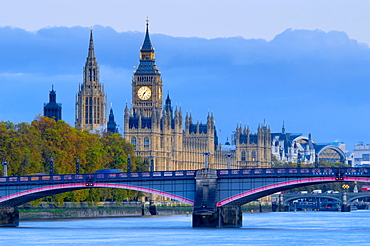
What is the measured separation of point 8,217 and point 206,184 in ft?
74.2

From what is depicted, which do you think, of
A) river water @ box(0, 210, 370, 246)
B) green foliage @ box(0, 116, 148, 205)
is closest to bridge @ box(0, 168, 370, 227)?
river water @ box(0, 210, 370, 246)

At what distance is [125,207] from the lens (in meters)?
194

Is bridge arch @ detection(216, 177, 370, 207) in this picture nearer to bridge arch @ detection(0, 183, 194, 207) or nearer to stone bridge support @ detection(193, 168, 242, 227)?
stone bridge support @ detection(193, 168, 242, 227)

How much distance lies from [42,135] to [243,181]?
5308 centimetres

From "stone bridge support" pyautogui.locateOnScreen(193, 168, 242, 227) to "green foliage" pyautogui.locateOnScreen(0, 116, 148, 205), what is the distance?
37.0 m

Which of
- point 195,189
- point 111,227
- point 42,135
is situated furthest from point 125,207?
point 195,189

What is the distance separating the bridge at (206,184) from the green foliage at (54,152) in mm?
25394

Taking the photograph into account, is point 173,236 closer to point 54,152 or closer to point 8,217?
point 8,217

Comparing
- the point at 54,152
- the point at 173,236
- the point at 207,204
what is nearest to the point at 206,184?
the point at 207,204

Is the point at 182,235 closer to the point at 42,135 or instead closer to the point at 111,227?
the point at 111,227

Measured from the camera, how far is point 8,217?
450 feet

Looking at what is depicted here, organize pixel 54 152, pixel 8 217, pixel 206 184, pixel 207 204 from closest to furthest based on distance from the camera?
pixel 207 204
pixel 206 184
pixel 8 217
pixel 54 152

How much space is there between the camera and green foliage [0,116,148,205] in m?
160

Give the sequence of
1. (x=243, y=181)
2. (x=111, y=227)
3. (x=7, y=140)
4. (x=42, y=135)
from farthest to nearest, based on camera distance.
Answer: (x=42, y=135) → (x=7, y=140) → (x=111, y=227) → (x=243, y=181)
